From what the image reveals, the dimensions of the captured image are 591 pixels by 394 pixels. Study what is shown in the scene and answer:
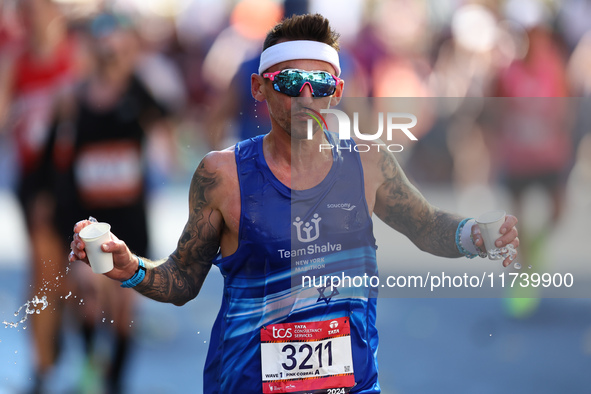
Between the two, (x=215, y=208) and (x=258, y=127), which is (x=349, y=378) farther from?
(x=258, y=127)

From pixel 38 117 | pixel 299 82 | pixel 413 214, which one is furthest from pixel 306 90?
pixel 38 117

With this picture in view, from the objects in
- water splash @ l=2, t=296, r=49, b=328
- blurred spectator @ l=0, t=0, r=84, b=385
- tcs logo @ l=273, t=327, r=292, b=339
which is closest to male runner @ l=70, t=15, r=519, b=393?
tcs logo @ l=273, t=327, r=292, b=339

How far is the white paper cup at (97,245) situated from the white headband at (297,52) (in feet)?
2.83

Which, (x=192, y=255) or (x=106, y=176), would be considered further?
(x=106, y=176)

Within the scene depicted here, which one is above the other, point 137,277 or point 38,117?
point 38,117

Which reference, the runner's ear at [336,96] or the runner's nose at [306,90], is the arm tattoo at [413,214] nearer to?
the runner's ear at [336,96]

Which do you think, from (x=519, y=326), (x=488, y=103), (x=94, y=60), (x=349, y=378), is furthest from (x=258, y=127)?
(x=349, y=378)

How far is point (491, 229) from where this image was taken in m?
3.13

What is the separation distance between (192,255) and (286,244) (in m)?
0.38

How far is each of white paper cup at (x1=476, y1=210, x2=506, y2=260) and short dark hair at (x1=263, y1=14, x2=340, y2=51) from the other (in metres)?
0.87

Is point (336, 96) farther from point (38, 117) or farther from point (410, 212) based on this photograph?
point (38, 117)

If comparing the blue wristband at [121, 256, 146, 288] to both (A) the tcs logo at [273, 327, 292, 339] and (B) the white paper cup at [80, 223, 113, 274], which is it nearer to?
(B) the white paper cup at [80, 223, 113, 274]

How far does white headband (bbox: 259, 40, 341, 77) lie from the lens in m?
3.24

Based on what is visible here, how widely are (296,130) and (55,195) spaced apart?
3.07 meters
